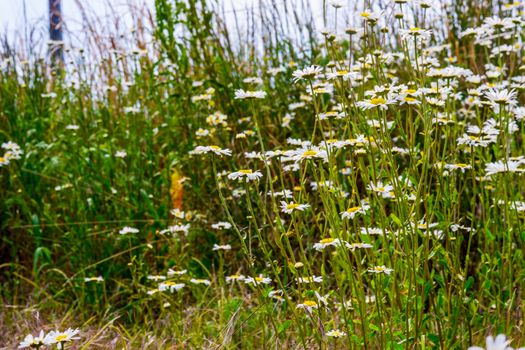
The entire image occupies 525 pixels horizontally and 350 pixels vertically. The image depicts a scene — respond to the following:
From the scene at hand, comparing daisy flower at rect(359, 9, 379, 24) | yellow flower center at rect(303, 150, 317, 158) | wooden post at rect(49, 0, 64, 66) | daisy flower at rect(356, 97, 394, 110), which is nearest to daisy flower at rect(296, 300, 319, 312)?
yellow flower center at rect(303, 150, 317, 158)

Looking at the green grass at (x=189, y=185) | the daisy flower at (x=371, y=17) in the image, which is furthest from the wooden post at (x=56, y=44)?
the daisy flower at (x=371, y=17)

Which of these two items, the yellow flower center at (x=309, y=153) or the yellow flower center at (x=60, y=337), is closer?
the yellow flower center at (x=60, y=337)

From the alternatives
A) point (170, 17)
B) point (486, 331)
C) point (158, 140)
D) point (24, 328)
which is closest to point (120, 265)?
point (24, 328)

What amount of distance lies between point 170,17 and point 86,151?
0.76 meters

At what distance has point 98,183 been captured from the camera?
336 centimetres

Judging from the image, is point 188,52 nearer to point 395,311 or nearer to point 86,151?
point 86,151

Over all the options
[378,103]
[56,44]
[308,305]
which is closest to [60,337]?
[308,305]

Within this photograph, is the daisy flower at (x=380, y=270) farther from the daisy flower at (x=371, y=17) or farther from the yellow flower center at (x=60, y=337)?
the yellow flower center at (x=60, y=337)

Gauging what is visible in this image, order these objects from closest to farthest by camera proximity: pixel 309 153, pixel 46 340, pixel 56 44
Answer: pixel 46 340, pixel 309 153, pixel 56 44

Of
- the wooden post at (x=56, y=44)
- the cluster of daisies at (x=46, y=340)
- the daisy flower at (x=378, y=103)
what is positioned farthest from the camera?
the wooden post at (x=56, y=44)

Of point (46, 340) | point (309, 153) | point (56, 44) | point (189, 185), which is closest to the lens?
point (46, 340)

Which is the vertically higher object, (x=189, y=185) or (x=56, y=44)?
(x=56, y=44)

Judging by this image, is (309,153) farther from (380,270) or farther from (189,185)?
(189,185)

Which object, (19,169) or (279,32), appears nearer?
(19,169)
